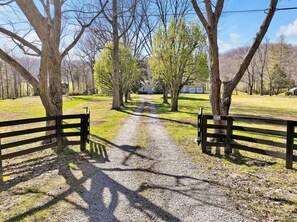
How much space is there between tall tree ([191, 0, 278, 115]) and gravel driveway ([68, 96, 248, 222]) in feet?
7.82

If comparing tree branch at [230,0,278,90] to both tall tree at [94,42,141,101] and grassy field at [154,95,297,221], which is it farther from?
tall tree at [94,42,141,101]

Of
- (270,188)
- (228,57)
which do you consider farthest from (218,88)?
(228,57)

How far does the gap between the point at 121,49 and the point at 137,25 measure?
5008 millimetres

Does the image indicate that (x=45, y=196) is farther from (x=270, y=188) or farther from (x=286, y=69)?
(x=286, y=69)

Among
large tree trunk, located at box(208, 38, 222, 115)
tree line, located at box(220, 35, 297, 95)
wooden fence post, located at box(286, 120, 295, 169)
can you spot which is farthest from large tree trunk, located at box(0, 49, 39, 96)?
tree line, located at box(220, 35, 297, 95)

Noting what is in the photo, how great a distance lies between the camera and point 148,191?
153 inches

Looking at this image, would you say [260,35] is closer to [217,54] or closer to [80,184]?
[217,54]

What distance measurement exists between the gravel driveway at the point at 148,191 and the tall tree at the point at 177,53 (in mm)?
11623

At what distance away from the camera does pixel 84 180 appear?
14.4ft

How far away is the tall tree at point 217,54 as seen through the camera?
638 centimetres

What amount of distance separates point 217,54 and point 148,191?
5070 millimetres

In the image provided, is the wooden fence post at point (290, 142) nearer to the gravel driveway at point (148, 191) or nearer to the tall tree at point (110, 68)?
the gravel driveway at point (148, 191)

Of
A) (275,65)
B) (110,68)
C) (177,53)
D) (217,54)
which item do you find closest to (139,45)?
(110,68)

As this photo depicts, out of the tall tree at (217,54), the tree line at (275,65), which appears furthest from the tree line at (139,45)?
the tree line at (275,65)
